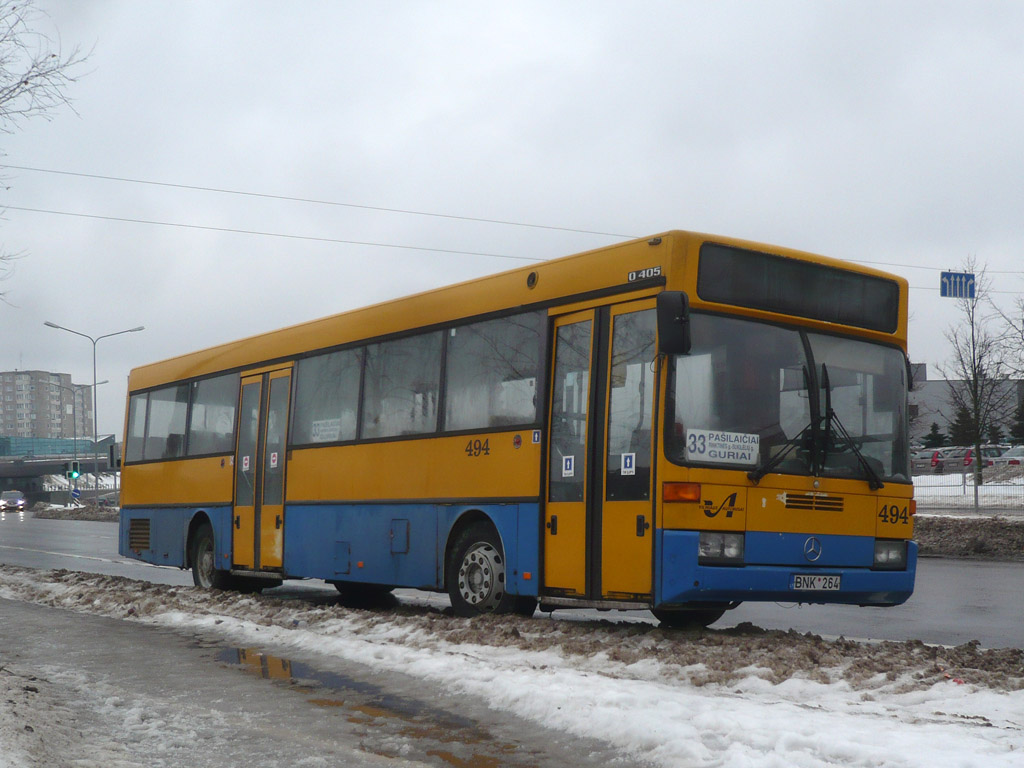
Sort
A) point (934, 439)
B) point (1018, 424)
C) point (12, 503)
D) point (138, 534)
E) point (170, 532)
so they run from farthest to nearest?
point (934, 439), point (12, 503), point (1018, 424), point (138, 534), point (170, 532)

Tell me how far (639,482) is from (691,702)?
2812 millimetres

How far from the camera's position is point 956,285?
2892cm

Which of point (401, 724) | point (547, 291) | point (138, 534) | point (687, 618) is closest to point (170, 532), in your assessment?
point (138, 534)

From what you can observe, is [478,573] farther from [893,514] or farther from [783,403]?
[893,514]

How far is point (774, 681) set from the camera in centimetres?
745

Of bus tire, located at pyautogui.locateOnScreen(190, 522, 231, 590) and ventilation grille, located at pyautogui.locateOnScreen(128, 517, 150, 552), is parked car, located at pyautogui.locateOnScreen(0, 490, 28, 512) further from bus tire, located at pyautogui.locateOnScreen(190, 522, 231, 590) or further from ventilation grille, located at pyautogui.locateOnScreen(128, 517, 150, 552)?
bus tire, located at pyautogui.locateOnScreen(190, 522, 231, 590)

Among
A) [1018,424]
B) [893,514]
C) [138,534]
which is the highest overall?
[1018,424]

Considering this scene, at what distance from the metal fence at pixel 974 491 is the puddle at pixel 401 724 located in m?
20.4

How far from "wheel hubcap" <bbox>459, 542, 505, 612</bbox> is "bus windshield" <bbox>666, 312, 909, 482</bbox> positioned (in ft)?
8.20

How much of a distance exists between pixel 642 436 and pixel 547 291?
77.1 inches

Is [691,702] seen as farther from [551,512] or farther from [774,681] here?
[551,512]

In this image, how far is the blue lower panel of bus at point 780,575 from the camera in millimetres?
8898

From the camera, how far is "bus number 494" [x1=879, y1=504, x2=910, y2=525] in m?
9.92

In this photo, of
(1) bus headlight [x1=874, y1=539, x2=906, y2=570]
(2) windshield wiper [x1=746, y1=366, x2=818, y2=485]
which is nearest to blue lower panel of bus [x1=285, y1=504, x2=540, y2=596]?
(2) windshield wiper [x1=746, y1=366, x2=818, y2=485]
